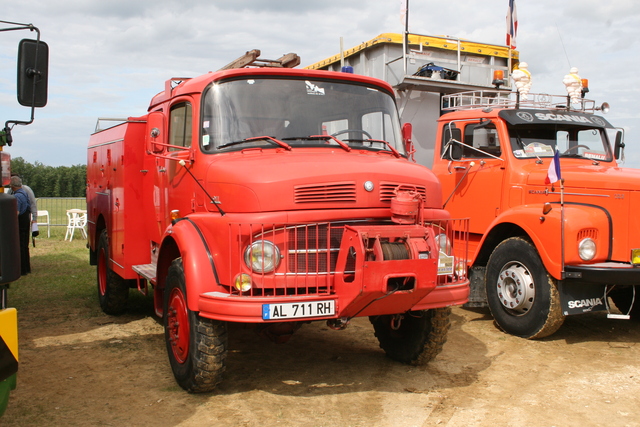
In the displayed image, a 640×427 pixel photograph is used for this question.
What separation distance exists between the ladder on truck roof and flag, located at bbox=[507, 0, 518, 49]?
7.22 metres

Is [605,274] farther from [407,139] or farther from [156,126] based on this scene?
[156,126]

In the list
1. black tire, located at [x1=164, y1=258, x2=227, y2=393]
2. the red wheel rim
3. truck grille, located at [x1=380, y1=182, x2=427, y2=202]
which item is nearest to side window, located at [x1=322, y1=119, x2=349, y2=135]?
truck grille, located at [x1=380, y1=182, x2=427, y2=202]

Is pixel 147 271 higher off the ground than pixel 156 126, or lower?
lower

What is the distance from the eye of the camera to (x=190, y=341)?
4574 millimetres

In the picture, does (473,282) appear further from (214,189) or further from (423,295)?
(214,189)

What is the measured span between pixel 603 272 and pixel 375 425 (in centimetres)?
303

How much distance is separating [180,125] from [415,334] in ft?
9.18

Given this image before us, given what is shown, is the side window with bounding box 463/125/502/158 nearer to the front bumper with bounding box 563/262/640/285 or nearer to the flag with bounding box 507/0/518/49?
the front bumper with bounding box 563/262/640/285

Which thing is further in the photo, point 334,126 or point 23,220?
point 23,220

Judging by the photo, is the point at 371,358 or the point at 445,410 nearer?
the point at 445,410

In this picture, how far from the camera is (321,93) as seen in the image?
17.4 ft

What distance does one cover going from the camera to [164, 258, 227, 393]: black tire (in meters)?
4.50

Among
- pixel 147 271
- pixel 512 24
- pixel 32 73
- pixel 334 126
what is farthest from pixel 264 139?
pixel 512 24

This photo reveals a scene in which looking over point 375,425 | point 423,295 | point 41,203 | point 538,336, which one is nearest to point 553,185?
point 538,336
